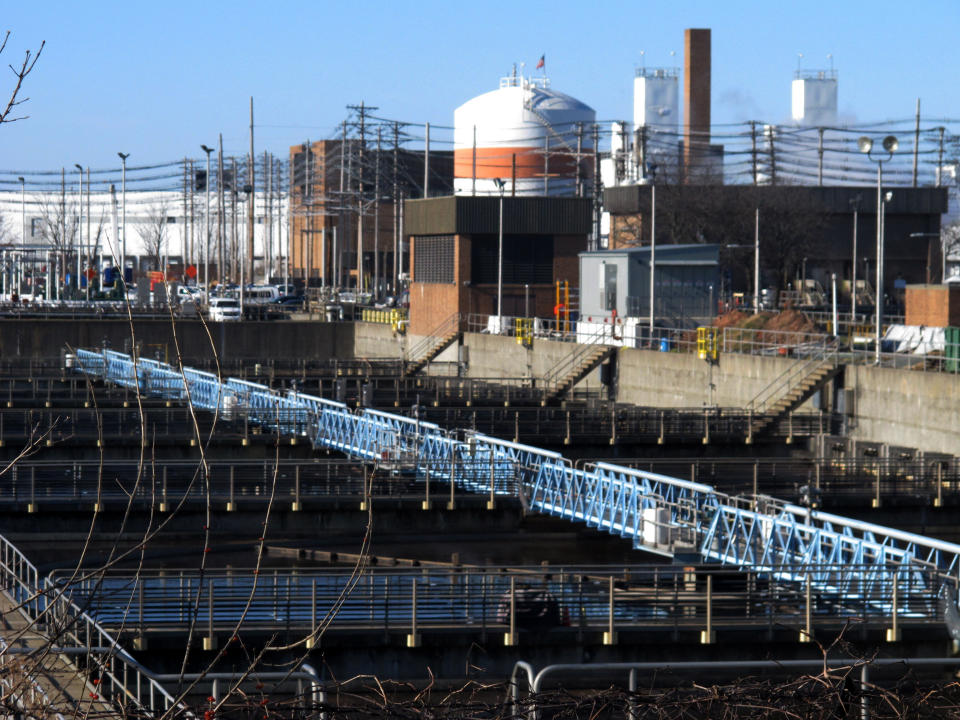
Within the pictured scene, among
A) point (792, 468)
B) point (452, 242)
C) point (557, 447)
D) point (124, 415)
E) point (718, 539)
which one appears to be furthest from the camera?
point (452, 242)

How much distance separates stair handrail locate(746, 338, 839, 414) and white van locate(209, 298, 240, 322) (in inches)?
1652

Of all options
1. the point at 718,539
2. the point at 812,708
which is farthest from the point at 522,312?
the point at 812,708

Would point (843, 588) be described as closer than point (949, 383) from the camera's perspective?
Yes

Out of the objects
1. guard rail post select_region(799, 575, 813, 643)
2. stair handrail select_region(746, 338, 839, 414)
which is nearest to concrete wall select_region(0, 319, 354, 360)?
stair handrail select_region(746, 338, 839, 414)

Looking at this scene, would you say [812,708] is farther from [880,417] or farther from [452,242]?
[452,242]

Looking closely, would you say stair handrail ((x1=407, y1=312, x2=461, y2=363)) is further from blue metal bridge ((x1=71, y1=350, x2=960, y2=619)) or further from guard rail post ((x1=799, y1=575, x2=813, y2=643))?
guard rail post ((x1=799, y1=575, x2=813, y2=643))

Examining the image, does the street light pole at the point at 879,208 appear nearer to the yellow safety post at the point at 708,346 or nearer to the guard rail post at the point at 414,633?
the yellow safety post at the point at 708,346

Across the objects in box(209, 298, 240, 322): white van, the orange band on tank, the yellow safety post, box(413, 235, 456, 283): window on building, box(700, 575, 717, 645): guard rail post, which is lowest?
box(700, 575, 717, 645): guard rail post

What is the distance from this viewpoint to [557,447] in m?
38.0

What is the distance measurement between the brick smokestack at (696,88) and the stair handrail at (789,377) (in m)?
66.2

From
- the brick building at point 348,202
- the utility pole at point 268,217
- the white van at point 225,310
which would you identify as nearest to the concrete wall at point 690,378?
the white van at point 225,310

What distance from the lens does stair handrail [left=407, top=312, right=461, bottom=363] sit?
220ft

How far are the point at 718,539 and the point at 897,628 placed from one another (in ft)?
16.6

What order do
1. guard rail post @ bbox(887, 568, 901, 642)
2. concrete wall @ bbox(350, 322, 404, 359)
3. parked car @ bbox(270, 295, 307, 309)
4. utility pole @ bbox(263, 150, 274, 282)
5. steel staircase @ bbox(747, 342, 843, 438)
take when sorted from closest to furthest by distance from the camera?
guard rail post @ bbox(887, 568, 901, 642) → steel staircase @ bbox(747, 342, 843, 438) → concrete wall @ bbox(350, 322, 404, 359) → parked car @ bbox(270, 295, 307, 309) → utility pole @ bbox(263, 150, 274, 282)
